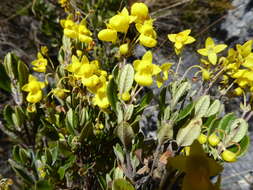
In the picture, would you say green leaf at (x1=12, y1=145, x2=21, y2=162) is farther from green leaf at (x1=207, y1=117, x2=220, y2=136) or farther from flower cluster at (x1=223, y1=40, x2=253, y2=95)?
flower cluster at (x1=223, y1=40, x2=253, y2=95)

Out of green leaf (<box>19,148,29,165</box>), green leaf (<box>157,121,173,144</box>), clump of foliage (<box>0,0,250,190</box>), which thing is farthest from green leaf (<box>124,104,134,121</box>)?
green leaf (<box>19,148,29,165</box>)

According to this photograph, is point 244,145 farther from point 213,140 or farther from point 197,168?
point 197,168

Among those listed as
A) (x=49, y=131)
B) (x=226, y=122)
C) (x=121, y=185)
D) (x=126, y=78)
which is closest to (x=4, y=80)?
(x=49, y=131)

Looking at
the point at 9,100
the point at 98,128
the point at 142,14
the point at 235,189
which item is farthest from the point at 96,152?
the point at 9,100

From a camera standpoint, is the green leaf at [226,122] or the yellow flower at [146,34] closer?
the yellow flower at [146,34]

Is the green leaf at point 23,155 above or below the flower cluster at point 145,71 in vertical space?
below

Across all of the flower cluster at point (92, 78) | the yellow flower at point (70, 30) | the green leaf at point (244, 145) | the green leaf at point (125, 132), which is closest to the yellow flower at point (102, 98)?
the flower cluster at point (92, 78)

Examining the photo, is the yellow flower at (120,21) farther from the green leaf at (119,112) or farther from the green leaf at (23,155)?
the green leaf at (23,155)

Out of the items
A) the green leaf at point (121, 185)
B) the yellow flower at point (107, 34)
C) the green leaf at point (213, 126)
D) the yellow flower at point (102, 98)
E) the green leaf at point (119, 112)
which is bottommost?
the green leaf at point (121, 185)
